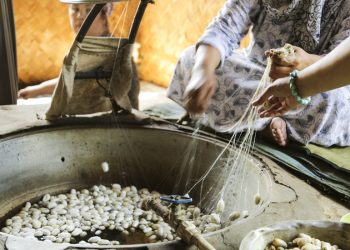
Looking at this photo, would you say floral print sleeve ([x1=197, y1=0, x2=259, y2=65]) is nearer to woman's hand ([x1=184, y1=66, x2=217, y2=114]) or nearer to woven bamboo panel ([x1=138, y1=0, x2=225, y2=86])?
woman's hand ([x1=184, y1=66, x2=217, y2=114])

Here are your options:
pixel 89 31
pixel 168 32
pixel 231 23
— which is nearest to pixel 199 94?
pixel 231 23

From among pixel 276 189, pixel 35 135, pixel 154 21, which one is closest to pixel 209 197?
pixel 276 189

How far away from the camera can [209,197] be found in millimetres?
2148

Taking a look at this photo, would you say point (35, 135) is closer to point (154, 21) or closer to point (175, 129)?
point (175, 129)

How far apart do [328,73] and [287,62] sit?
0.43 m

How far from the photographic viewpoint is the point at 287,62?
1806 millimetres

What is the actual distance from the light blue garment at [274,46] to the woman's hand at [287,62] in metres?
0.29

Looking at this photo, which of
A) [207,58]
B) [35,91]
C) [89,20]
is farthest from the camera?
[35,91]

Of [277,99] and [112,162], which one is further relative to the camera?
[112,162]

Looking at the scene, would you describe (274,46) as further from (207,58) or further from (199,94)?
(199,94)

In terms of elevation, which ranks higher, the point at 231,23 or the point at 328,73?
the point at 231,23

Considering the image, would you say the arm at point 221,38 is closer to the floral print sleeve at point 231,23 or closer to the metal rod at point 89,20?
the floral print sleeve at point 231,23

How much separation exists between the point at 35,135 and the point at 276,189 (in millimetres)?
1167

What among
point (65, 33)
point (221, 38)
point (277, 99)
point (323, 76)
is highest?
point (65, 33)
